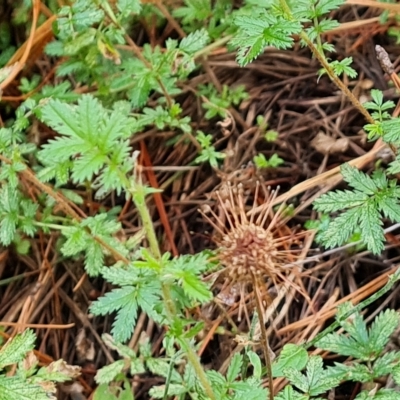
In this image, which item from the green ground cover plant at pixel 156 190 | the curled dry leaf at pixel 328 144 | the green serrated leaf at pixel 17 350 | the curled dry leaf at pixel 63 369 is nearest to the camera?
the green ground cover plant at pixel 156 190

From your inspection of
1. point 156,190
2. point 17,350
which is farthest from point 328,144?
point 17,350

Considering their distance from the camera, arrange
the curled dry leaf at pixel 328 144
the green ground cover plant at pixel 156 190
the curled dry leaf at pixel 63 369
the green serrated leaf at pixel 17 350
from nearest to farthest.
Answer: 1. the green ground cover plant at pixel 156 190
2. the green serrated leaf at pixel 17 350
3. the curled dry leaf at pixel 63 369
4. the curled dry leaf at pixel 328 144

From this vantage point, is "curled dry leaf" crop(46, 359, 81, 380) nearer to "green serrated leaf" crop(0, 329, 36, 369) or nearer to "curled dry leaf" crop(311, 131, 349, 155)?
"green serrated leaf" crop(0, 329, 36, 369)

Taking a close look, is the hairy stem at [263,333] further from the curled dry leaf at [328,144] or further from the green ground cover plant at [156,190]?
the curled dry leaf at [328,144]

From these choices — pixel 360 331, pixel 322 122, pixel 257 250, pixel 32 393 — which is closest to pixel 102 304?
pixel 32 393

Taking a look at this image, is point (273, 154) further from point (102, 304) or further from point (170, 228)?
point (102, 304)

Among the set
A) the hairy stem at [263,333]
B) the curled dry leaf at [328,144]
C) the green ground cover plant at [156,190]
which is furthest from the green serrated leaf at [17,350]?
the curled dry leaf at [328,144]
